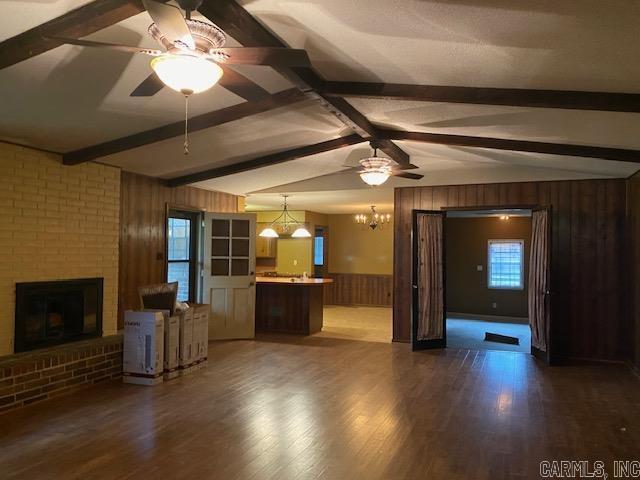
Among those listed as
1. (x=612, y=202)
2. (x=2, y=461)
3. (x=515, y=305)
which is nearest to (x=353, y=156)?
(x=612, y=202)

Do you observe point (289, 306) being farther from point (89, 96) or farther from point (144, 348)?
point (89, 96)

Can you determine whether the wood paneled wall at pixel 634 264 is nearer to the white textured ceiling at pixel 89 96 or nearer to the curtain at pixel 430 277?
the curtain at pixel 430 277

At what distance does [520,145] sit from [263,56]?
3.48m

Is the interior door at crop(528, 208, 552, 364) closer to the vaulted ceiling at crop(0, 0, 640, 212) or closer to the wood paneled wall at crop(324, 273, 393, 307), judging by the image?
the vaulted ceiling at crop(0, 0, 640, 212)

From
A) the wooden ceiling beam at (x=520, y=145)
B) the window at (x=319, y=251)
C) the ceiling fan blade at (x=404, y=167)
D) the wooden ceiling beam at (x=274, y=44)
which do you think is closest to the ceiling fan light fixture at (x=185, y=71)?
the wooden ceiling beam at (x=274, y=44)

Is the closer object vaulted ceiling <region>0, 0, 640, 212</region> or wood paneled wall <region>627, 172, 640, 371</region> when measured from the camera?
vaulted ceiling <region>0, 0, 640, 212</region>

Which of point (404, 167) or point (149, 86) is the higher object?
point (404, 167)

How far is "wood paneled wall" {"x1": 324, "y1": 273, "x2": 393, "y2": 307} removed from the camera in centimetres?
1146

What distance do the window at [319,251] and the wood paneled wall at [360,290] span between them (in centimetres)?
42

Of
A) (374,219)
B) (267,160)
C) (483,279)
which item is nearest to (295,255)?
(374,219)

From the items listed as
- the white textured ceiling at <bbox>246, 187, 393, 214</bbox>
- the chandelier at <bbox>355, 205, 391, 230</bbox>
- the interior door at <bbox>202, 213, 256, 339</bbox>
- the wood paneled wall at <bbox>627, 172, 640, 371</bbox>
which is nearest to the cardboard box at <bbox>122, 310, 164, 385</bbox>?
the interior door at <bbox>202, 213, 256, 339</bbox>

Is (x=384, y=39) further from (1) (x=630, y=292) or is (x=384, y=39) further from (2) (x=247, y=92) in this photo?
(1) (x=630, y=292)

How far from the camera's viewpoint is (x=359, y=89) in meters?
3.69

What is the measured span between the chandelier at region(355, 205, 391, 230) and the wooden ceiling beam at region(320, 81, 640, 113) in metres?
7.47
